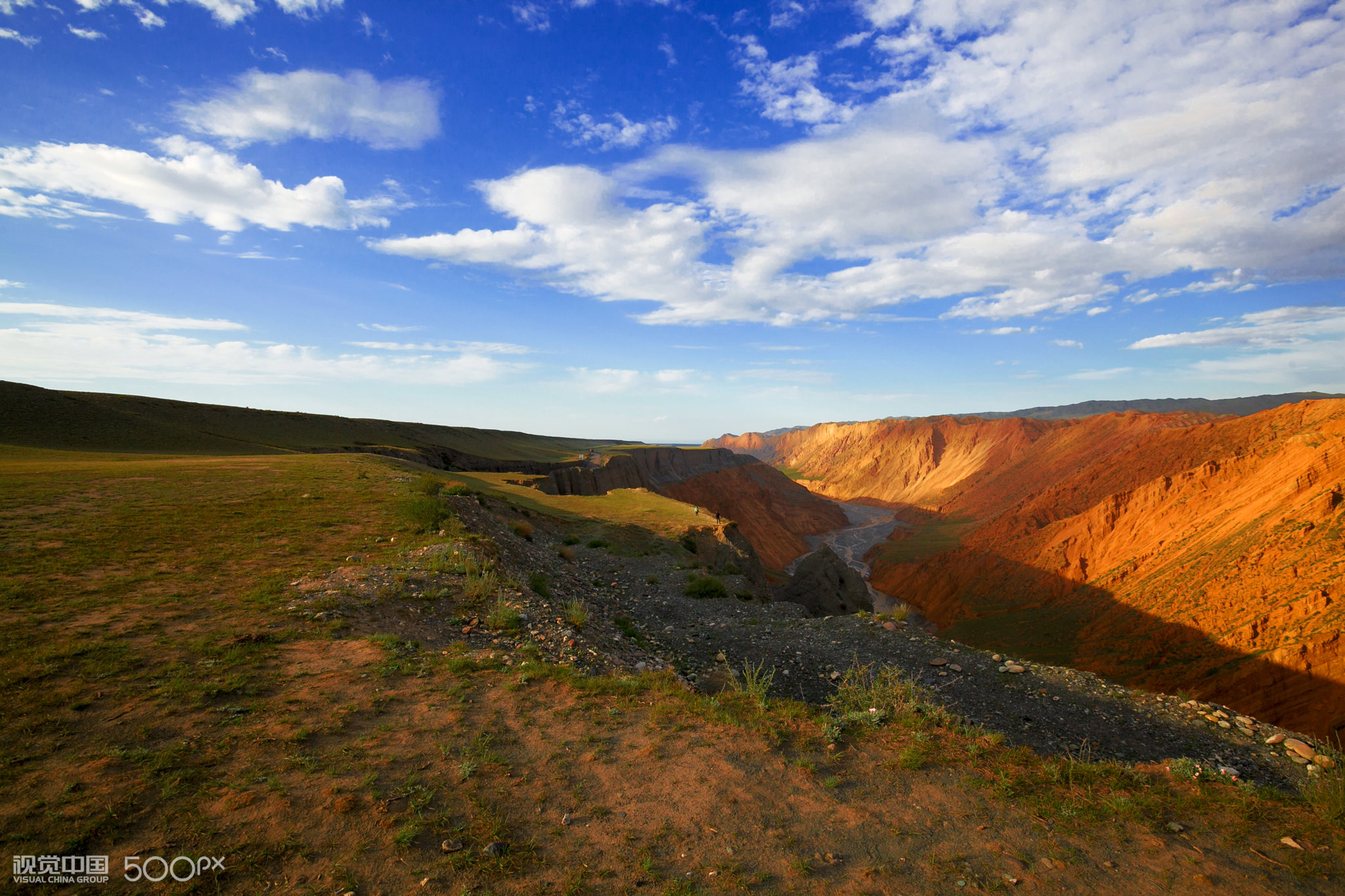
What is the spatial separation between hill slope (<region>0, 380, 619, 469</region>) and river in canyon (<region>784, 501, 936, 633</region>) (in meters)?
36.8

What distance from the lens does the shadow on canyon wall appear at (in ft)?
50.8

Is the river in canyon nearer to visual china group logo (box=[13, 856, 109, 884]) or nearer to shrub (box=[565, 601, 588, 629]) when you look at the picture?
shrub (box=[565, 601, 588, 629])

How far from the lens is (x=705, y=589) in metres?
15.5

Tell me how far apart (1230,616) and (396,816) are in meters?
28.2

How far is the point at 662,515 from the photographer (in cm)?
2633

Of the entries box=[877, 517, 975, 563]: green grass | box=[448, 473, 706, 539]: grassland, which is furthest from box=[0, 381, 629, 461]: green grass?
→ box=[877, 517, 975, 563]: green grass

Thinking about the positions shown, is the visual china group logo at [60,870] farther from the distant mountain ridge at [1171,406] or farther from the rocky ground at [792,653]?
the distant mountain ridge at [1171,406]

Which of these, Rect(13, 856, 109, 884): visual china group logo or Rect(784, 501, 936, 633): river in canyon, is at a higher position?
Rect(13, 856, 109, 884): visual china group logo

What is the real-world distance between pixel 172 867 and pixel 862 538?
7445 centimetres

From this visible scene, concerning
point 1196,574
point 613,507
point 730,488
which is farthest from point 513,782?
point 730,488

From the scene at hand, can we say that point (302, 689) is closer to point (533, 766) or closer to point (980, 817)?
point (533, 766)

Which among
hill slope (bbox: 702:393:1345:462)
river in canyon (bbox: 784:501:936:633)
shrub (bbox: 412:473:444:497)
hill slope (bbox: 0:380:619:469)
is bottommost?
river in canyon (bbox: 784:501:936:633)

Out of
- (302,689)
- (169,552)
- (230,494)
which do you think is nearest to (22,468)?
(230,494)

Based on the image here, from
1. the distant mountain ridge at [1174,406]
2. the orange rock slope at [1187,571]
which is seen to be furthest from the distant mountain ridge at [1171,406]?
the orange rock slope at [1187,571]
